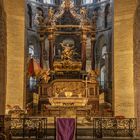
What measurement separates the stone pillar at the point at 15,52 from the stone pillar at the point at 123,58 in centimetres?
501

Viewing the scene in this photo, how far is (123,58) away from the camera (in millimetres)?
21844

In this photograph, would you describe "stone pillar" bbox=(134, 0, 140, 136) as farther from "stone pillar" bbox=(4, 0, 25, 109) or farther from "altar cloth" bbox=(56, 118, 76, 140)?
"stone pillar" bbox=(4, 0, 25, 109)

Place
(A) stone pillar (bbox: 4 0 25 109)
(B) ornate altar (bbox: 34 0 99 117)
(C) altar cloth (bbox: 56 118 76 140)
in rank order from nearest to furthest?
1. (C) altar cloth (bbox: 56 118 76 140)
2. (A) stone pillar (bbox: 4 0 25 109)
3. (B) ornate altar (bbox: 34 0 99 117)

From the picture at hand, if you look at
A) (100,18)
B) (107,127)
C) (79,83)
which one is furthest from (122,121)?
(100,18)

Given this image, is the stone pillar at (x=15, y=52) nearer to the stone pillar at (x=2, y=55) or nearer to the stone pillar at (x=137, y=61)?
the stone pillar at (x=2, y=55)

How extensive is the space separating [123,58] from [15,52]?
5.76 meters

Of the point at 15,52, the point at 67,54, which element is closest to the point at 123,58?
the point at 15,52

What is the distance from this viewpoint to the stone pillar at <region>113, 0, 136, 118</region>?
21391mm

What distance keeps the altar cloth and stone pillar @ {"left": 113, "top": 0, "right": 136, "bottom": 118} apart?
6128 mm

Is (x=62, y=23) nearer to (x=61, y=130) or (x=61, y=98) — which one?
(x=61, y=98)

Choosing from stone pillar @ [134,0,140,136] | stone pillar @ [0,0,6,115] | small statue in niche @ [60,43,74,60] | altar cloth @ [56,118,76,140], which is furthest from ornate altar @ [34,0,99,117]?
altar cloth @ [56,118,76,140]

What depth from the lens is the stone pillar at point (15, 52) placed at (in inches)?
886

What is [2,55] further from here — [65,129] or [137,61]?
[137,61]

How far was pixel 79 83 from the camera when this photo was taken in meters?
27.1
